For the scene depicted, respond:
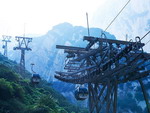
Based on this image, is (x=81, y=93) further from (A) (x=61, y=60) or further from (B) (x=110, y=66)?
(A) (x=61, y=60)

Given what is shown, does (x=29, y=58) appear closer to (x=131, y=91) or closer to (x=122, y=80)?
(x=131, y=91)

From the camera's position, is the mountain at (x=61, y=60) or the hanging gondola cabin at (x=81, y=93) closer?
the hanging gondola cabin at (x=81, y=93)

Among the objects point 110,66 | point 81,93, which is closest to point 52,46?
point 81,93

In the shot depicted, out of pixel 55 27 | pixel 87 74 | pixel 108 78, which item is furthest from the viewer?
pixel 55 27

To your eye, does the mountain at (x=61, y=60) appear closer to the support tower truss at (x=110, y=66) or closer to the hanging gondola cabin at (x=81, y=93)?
the hanging gondola cabin at (x=81, y=93)

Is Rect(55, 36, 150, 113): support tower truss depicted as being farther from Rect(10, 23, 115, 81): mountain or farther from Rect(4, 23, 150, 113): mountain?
Rect(10, 23, 115, 81): mountain

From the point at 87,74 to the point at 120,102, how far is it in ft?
209

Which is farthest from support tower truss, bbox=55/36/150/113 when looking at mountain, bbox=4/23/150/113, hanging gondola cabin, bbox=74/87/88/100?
mountain, bbox=4/23/150/113

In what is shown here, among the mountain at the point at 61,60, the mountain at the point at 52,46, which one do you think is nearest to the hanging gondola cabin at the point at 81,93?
the mountain at the point at 61,60

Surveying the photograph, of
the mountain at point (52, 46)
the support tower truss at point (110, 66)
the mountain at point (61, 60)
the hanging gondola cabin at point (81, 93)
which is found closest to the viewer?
the support tower truss at point (110, 66)

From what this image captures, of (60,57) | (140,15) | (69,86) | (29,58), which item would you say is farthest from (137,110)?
(140,15)

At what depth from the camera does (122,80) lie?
11750 mm

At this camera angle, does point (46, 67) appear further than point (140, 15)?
No

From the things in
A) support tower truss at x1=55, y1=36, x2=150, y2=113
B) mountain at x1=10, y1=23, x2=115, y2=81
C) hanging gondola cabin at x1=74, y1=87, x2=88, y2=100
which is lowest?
hanging gondola cabin at x1=74, y1=87, x2=88, y2=100
